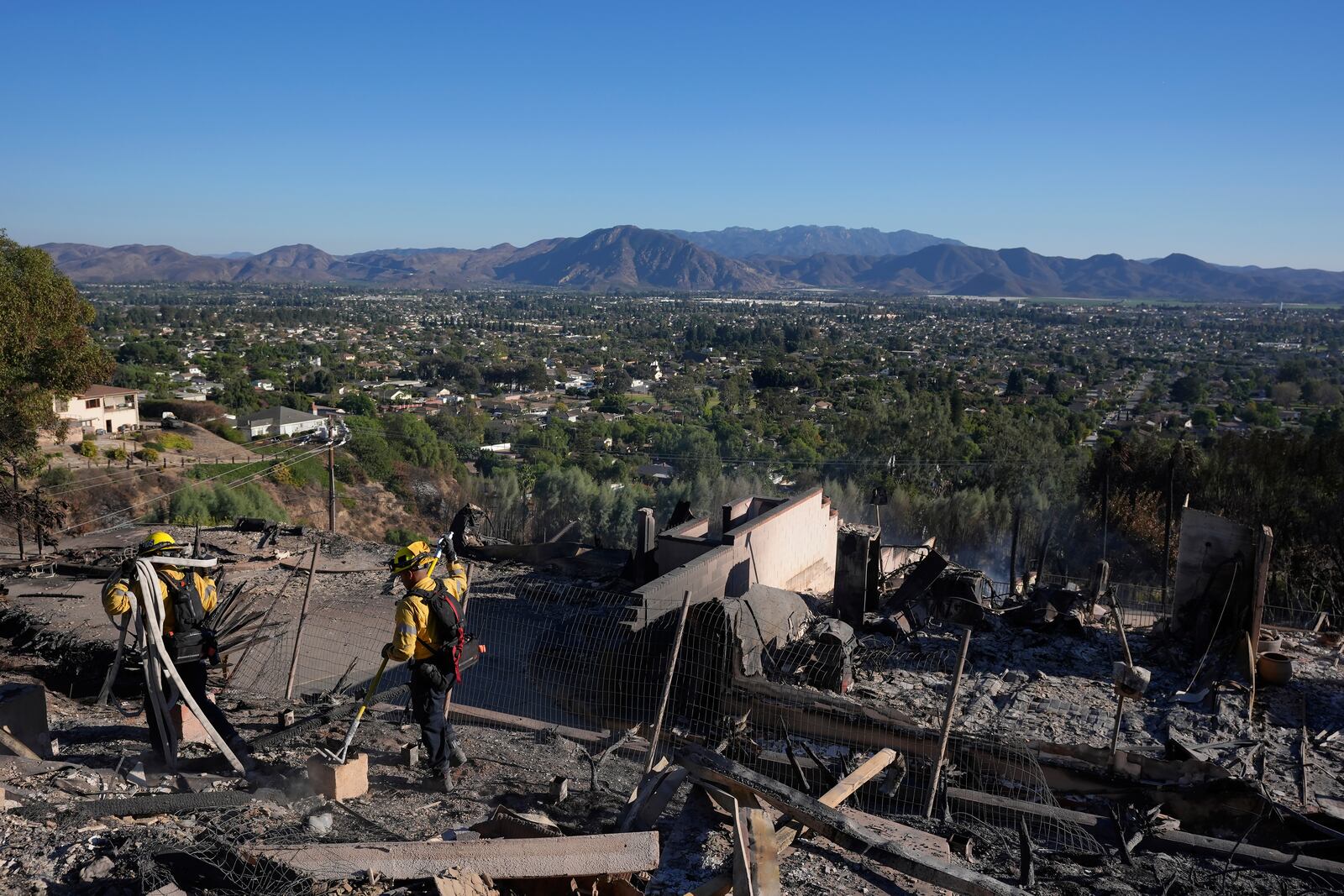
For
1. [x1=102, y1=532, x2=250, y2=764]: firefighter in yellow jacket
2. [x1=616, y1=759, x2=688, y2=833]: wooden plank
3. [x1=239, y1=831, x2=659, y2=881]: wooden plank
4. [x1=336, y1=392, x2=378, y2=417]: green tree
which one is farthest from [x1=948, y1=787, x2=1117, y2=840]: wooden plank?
[x1=336, y1=392, x2=378, y2=417]: green tree

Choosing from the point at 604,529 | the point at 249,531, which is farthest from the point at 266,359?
the point at 249,531

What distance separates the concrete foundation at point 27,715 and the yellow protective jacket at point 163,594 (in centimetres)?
94

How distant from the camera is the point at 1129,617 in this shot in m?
14.6

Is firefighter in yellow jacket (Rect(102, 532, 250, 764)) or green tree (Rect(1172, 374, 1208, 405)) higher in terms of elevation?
firefighter in yellow jacket (Rect(102, 532, 250, 764))

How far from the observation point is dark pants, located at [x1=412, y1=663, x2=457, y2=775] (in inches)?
232

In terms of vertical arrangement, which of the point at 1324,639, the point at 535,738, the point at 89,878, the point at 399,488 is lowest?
the point at 399,488

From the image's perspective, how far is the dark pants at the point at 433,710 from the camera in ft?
19.3

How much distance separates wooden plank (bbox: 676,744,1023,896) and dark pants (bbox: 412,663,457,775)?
1544 millimetres

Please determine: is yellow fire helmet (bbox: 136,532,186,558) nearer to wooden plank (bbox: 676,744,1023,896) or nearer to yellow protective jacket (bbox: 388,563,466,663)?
yellow protective jacket (bbox: 388,563,466,663)

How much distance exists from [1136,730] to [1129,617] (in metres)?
6.17

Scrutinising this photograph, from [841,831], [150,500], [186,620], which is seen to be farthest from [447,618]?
[150,500]

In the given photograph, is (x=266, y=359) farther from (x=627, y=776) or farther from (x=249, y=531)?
(x=627, y=776)

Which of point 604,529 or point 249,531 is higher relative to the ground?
point 249,531

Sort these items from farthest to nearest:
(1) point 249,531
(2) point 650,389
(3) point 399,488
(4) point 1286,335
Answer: (4) point 1286,335, (2) point 650,389, (3) point 399,488, (1) point 249,531
